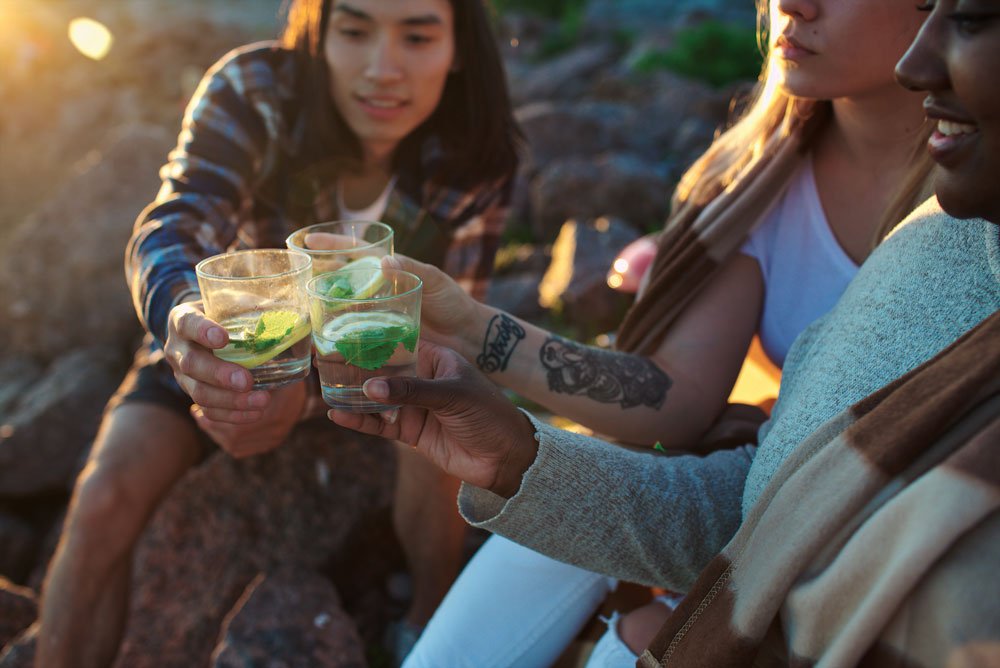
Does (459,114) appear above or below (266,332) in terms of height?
below

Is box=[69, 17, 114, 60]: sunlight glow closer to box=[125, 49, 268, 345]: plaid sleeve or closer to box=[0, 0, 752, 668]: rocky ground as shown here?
box=[0, 0, 752, 668]: rocky ground

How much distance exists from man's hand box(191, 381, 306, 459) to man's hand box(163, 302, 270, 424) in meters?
0.67

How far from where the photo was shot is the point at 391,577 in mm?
3299

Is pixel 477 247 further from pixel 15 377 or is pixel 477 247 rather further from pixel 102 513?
pixel 15 377

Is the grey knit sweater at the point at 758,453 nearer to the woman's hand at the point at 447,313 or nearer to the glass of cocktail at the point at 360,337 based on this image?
the glass of cocktail at the point at 360,337

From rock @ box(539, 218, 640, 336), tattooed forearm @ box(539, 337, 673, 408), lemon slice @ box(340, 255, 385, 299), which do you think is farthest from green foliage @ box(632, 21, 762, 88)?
lemon slice @ box(340, 255, 385, 299)

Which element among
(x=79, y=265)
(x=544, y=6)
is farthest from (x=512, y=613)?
(x=544, y=6)

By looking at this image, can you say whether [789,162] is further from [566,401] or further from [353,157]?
[353,157]

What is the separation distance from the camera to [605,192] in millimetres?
6184

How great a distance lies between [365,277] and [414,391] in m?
0.40

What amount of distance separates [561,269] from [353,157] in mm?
2195

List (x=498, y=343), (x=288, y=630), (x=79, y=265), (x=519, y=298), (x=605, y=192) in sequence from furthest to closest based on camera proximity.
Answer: (x=605, y=192) < (x=519, y=298) < (x=79, y=265) < (x=288, y=630) < (x=498, y=343)

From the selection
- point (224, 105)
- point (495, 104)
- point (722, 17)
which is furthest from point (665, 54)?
point (224, 105)

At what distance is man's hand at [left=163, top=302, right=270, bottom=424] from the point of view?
1729 millimetres
